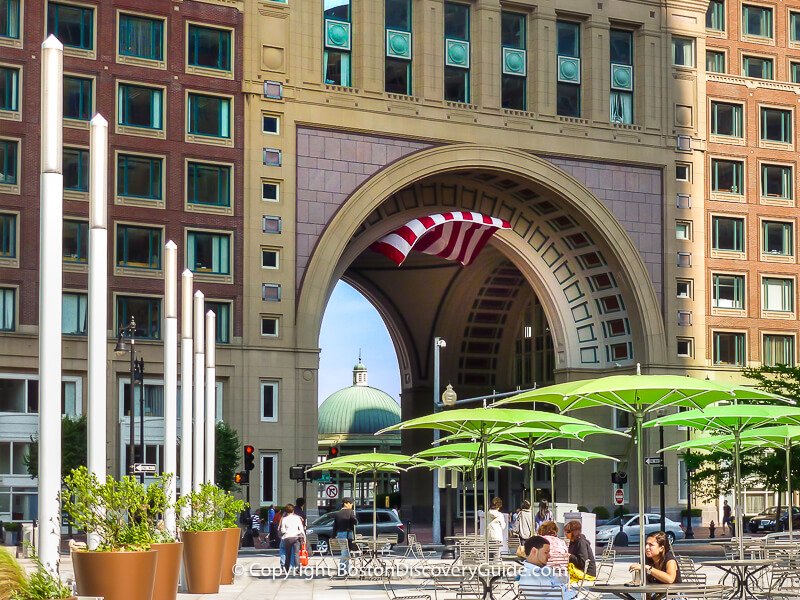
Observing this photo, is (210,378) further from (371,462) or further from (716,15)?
(716,15)

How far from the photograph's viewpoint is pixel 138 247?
72.4 metres

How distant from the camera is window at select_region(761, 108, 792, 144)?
89.6m

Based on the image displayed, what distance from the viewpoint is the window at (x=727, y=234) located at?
87.2m

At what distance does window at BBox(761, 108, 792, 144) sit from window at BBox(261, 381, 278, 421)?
3467cm

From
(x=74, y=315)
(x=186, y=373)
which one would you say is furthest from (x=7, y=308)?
(x=186, y=373)

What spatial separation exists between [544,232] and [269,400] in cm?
1982

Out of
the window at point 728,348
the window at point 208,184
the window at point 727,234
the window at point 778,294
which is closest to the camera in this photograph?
the window at point 208,184

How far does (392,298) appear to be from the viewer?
336 feet

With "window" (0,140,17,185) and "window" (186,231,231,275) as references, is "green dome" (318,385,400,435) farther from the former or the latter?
"window" (0,140,17,185)

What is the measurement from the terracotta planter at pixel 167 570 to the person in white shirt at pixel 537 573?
584 centimetres

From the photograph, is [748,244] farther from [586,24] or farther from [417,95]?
[417,95]

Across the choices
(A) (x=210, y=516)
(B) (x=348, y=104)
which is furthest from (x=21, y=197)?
(A) (x=210, y=516)

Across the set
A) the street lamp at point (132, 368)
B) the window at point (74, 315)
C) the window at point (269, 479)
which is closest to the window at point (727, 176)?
the window at point (269, 479)

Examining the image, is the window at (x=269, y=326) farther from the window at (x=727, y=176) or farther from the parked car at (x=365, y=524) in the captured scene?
the window at (x=727, y=176)
